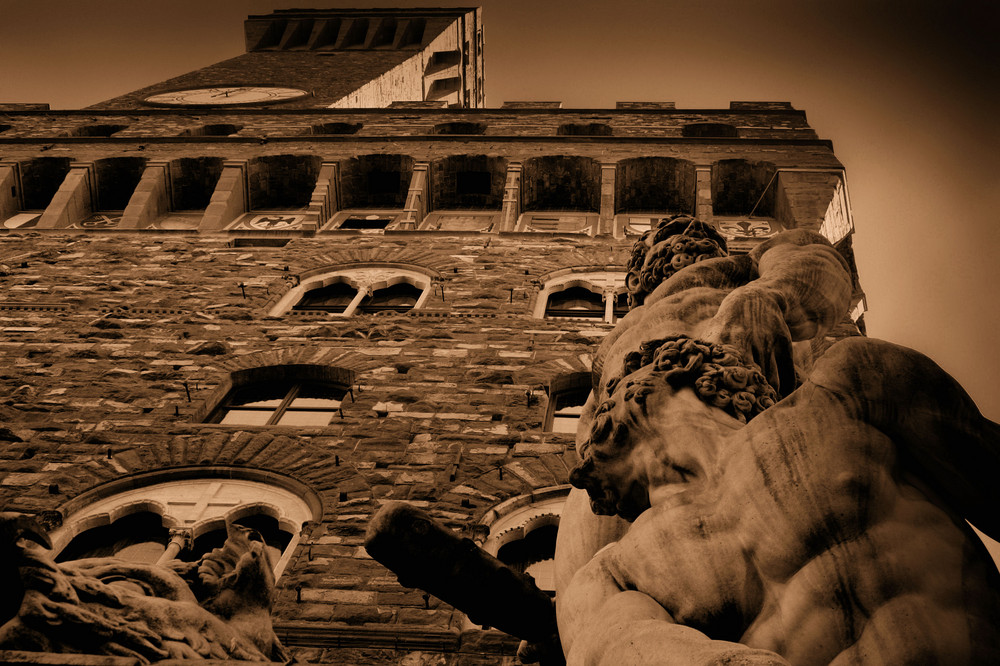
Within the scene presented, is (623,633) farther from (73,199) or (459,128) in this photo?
(459,128)

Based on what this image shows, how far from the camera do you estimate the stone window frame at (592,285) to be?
39.9ft

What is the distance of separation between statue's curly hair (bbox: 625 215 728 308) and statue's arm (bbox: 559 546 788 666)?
229 cm

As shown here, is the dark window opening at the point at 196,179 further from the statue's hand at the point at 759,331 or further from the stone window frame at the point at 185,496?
the statue's hand at the point at 759,331

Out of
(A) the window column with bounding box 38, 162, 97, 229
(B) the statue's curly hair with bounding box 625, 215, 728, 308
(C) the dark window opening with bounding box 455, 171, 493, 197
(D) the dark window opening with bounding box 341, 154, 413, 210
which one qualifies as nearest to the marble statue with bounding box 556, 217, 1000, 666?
(B) the statue's curly hair with bounding box 625, 215, 728, 308

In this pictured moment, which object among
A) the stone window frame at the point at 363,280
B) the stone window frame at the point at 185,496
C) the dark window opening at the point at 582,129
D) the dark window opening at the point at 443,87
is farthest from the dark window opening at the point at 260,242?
the dark window opening at the point at 443,87

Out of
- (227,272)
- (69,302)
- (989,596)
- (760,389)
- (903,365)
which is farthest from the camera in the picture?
(227,272)

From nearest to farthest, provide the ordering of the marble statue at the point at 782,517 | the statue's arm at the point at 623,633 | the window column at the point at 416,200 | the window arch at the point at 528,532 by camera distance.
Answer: the statue's arm at the point at 623,633 < the marble statue at the point at 782,517 < the window arch at the point at 528,532 < the window column at the point at 416,200

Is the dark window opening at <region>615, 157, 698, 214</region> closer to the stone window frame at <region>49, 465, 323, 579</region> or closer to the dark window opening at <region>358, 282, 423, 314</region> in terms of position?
the dark window opening at <region>358, 282, 423, 314</region>

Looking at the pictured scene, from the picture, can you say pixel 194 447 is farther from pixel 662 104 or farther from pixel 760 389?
pixel 662 104

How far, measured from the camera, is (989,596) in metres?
2.99

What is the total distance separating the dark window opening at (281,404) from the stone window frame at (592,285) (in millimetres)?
2719

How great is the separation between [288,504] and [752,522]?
17.0 ft

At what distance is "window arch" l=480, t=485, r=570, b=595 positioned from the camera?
7.30 meters

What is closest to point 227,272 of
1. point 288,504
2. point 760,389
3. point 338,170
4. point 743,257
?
point 338,170
